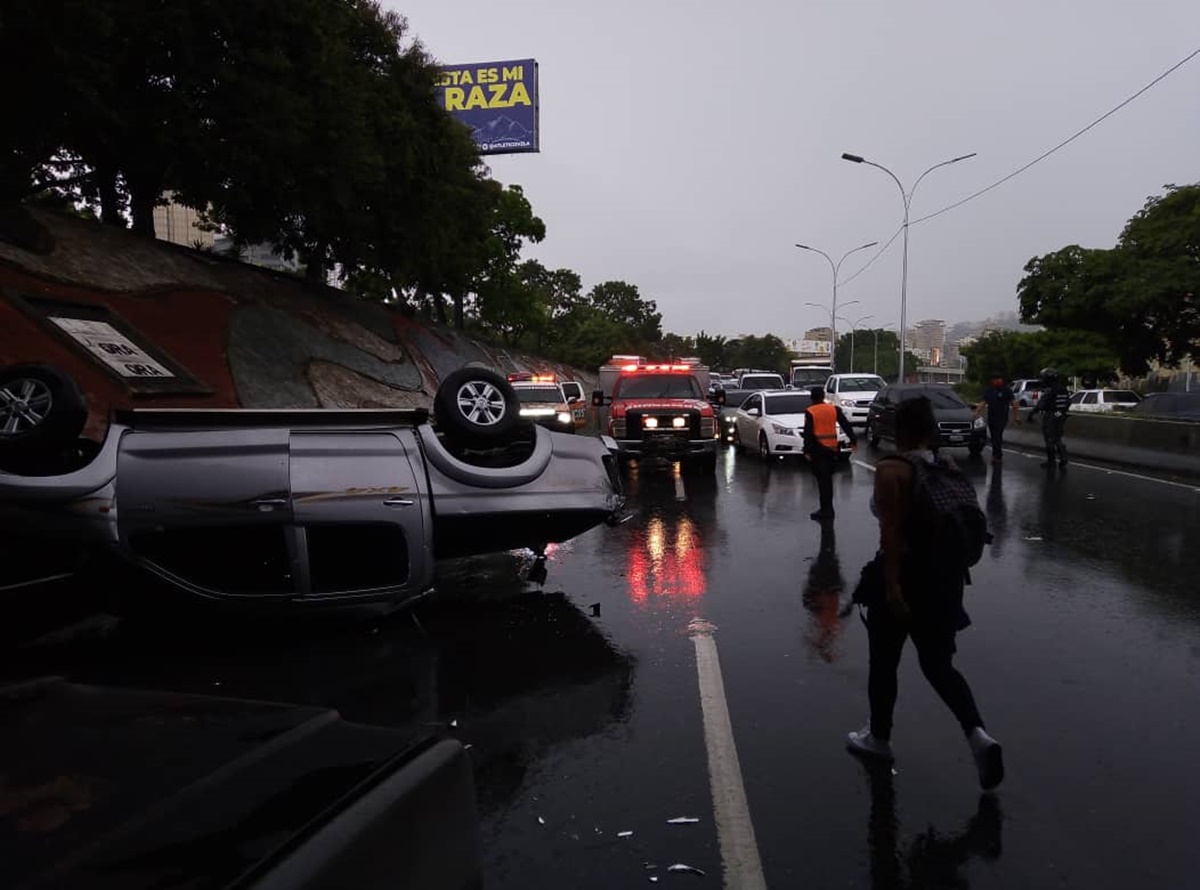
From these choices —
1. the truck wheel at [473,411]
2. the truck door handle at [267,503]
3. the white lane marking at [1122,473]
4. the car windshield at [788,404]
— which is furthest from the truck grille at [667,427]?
the truck door handle at [267,503]

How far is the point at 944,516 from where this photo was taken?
13.0ft

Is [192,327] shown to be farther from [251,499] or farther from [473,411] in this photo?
[251,499]

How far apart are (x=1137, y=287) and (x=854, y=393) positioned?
20.0 m

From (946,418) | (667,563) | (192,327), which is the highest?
(192,327)

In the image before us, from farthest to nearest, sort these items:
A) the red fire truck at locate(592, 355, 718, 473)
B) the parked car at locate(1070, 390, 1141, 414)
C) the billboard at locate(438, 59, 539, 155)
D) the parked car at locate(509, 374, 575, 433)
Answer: the billboard at locate(438, 59, 539, 155) < the parked car at locate(1070, 390, 1141, 414) < the parked car at locate(509, 374, 575, 433) < the red fire truck at locate(592, 355, 718, 473)

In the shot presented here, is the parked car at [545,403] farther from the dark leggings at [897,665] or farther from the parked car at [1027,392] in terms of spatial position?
the parked car at [1027,392]

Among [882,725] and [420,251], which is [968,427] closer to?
[882,725]

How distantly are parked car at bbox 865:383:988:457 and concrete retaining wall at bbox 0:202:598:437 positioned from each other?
13.0m

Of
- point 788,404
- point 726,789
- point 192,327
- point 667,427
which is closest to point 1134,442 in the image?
point 788,404

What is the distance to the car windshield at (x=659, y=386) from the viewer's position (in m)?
17.8

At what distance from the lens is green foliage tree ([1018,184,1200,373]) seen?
127ft

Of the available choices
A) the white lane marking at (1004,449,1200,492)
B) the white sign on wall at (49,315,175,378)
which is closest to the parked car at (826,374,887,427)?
the white lane marking at (1004,449,1200,492)

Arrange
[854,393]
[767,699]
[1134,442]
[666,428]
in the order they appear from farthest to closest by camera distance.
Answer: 1. [854,393]
2. [1134,442]
3. [666,428]
4. [767,699]

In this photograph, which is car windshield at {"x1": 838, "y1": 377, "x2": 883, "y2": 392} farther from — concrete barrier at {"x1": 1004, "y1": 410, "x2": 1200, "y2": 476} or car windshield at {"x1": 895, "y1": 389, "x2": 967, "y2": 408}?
car windshield at {"x1": 895, "y1": 389, "x2": 967, "y2": 408}
